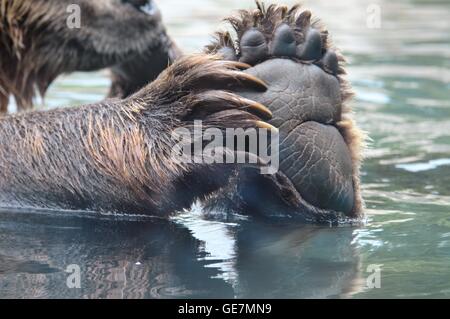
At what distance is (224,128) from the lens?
3.53m

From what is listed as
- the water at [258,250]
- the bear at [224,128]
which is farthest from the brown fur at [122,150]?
the water at [258,250]

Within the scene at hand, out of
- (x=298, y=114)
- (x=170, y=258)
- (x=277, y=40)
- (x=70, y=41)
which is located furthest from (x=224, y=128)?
(x=70, y=41)

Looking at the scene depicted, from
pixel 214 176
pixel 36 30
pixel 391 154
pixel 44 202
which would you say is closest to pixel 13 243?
pixel 44 202

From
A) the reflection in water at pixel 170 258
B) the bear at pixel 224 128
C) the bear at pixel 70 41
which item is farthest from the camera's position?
the bear at pixel 70 41

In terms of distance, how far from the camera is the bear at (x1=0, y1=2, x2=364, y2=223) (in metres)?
3.57

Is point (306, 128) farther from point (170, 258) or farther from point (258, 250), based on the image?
point (170, 258)

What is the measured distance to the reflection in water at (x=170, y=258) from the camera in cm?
295

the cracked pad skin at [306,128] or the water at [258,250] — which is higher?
the cracked pad skin at [306,128]

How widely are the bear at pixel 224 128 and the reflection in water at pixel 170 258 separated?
0.32 feet

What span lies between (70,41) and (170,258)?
7.66ft

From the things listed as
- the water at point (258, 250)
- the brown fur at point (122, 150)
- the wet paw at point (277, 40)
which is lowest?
→ the water at point (258, 250)

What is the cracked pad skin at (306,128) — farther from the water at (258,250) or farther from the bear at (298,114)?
the water at (258,250)
